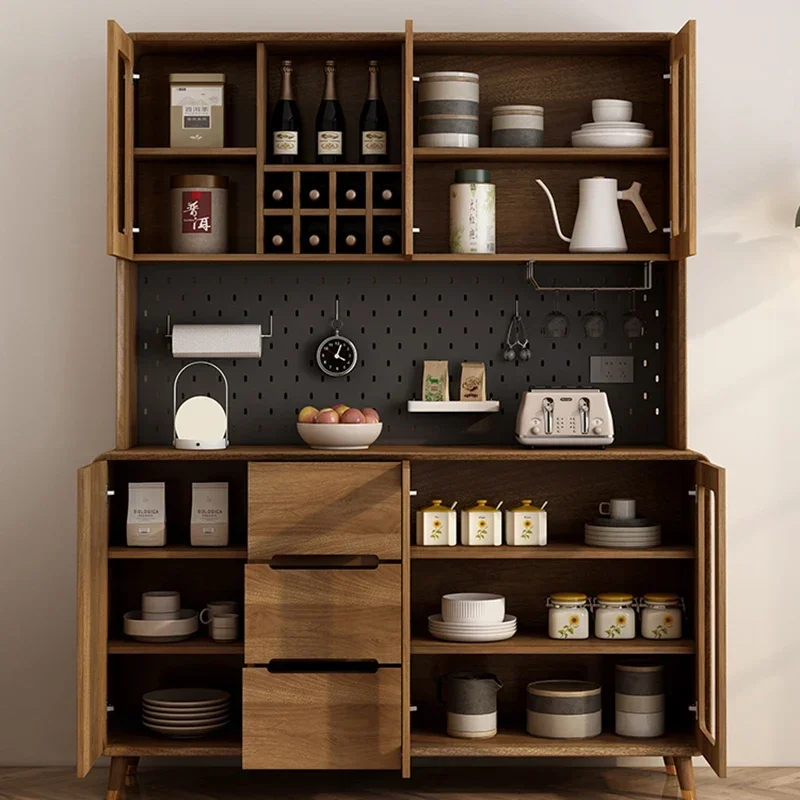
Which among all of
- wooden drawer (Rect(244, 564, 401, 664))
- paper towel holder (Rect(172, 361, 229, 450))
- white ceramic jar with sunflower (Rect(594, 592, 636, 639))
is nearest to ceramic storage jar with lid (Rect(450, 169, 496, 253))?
paper towel holder (Rect(172, 361, 229, 450))

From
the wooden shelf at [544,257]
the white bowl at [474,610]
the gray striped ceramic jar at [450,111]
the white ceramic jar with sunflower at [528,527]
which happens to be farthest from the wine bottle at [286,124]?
the white bowl at [474,610]

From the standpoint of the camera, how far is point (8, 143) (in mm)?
3979

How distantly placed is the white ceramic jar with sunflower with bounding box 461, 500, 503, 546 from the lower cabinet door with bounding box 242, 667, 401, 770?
19.3 inches

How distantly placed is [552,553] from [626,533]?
24cm

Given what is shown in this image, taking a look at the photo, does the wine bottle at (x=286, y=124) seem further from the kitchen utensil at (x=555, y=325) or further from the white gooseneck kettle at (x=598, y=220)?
the kitchen utensil at (x=555, y=325)

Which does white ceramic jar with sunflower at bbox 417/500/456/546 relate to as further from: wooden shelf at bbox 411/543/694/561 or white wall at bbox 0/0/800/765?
white wall at bbox 0/0/800/765

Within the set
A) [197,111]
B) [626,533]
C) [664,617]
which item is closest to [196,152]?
[197,111]

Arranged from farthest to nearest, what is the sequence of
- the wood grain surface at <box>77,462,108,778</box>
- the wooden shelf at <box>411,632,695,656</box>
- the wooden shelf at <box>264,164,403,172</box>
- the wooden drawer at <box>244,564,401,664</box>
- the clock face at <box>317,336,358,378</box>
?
1. the clock face at <box>317,336,358,378</box>
2. the wooden shelf at <box>264,164,403,172</box>
3. the wooden shelf at <box>411,632,695,656</box>
4. the wooden drawer at <box>244,564,401,664</box>
5. the wood grain surface at <box>77,462,108,778</box>

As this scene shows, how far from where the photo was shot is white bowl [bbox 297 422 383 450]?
362 centimetres

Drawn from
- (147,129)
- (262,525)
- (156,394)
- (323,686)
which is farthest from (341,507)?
(147,129)

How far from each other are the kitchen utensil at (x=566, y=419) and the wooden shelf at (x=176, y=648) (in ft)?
3.44

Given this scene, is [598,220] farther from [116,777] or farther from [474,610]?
[116,777]

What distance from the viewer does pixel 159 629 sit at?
3.70 m

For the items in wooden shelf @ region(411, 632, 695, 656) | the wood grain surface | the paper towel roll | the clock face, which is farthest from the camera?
the clock face
